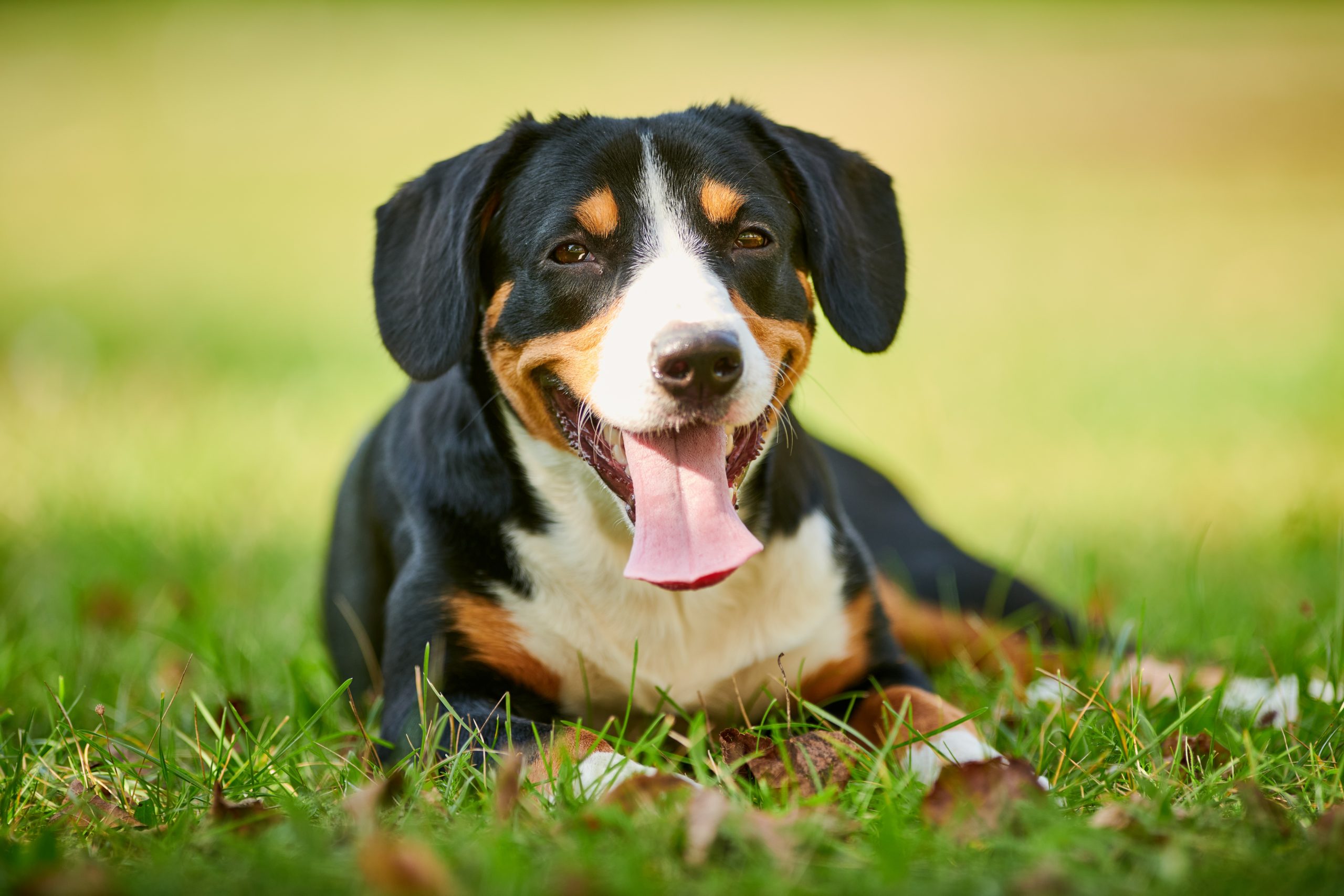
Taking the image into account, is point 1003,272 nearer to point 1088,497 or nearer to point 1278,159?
point 1088,497

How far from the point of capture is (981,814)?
2.20 m

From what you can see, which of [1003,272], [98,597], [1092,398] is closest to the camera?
[98,597]

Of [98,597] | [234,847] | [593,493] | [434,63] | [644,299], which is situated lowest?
[98,597]

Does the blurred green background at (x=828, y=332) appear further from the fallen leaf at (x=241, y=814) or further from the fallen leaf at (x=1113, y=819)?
the fallen leaf at (x=1113, y=819)

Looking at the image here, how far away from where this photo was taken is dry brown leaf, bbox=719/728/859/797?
8.20 feet

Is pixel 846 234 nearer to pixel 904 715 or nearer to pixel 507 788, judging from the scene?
pixel 904 715

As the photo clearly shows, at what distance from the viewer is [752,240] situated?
9.63 ft

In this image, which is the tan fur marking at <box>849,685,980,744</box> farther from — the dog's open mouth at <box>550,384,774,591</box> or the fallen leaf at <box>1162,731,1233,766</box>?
the dog's open mouth at <box>550,384,774,591</box>

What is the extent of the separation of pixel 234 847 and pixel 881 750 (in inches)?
45.6

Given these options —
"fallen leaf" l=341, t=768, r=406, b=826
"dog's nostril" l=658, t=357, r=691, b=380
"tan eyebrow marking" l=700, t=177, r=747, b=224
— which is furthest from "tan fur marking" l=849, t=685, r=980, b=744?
"tan eyebrow marking" l=700, t=177, r=747, b=224

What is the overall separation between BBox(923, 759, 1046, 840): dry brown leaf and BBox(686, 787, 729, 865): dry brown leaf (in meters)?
0.38

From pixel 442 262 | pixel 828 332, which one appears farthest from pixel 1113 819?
pixel 828 332

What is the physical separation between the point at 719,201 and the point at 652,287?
0.32 meters

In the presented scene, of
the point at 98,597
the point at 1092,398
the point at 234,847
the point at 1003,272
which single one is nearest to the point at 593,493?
the point at 234,847
